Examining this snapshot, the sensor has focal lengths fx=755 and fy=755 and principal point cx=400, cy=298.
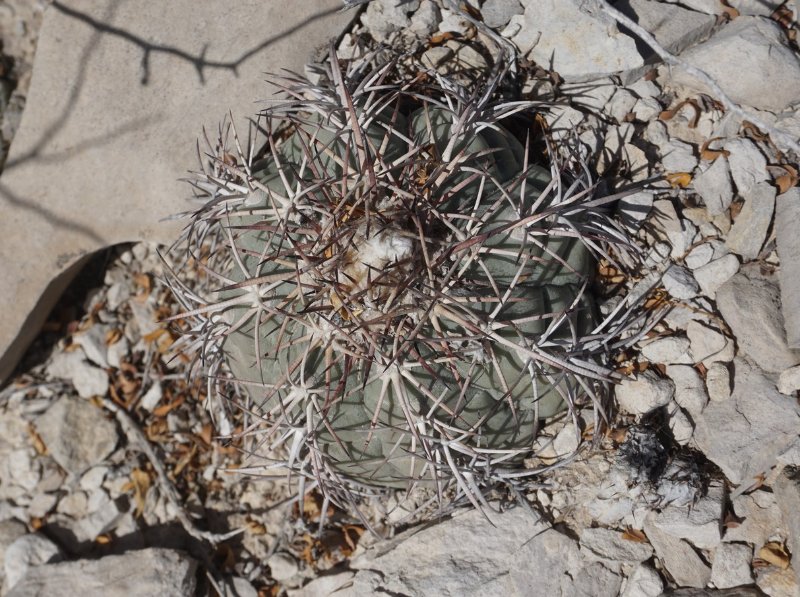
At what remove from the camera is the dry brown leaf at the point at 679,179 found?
89.9 inches

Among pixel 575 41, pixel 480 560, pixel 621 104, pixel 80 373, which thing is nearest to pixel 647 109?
pixel 621 104

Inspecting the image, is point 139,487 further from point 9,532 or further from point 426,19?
point 426,19

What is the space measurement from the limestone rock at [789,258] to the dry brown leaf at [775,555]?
0.55 m

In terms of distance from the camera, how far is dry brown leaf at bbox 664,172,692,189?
2283mm

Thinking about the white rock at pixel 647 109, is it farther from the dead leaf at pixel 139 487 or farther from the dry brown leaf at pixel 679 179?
the dead leaf at pixel 139 487

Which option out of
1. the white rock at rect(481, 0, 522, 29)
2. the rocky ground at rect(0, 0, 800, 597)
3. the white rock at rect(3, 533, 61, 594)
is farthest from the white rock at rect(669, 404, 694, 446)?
the white rock at rect(3, 533, 61, 594)

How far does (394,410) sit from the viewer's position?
1871 millimetres

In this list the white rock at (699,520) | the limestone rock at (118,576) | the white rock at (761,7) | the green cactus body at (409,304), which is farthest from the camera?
the limestone rock at (118,576)

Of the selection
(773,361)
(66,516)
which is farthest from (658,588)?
(66,516)

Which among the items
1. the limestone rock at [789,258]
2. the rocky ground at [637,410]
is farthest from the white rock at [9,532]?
the limestone rock at [789,258]

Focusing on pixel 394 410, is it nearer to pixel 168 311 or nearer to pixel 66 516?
pixel 168 311

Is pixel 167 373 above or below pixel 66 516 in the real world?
above

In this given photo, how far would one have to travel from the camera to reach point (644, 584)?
2.14 m

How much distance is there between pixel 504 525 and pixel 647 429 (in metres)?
0.52
